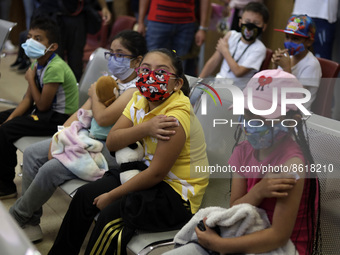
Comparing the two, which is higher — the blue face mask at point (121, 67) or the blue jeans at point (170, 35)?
the blue face mask at point (121, 67)

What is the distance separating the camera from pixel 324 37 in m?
3.90

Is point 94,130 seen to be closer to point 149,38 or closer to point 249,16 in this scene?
point 249,16

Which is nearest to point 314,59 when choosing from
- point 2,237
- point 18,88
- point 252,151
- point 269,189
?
point 252,151

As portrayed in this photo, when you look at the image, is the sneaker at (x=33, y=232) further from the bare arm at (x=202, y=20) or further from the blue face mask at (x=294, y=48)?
the bare arm at (x=202, y=20)

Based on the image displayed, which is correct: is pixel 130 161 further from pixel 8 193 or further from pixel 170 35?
pixel 170 35

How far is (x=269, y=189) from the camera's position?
1600 millimetres

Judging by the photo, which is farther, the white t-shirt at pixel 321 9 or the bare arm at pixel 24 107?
the white t-shirt at pixel 321 9

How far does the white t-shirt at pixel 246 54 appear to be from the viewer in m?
3.42

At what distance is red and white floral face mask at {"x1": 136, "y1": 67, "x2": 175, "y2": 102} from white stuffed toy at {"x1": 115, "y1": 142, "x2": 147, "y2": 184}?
23 centimetres

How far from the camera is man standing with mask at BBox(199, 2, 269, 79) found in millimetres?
3424

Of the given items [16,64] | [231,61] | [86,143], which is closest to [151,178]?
[86,143]

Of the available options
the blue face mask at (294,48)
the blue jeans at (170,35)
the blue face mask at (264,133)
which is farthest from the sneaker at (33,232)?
the blue jeans at (170,35)

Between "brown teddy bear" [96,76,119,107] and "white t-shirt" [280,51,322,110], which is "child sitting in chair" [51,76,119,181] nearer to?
"brown teddy bear" [96,76,119,107]

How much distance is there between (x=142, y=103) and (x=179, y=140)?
296 millimetres
